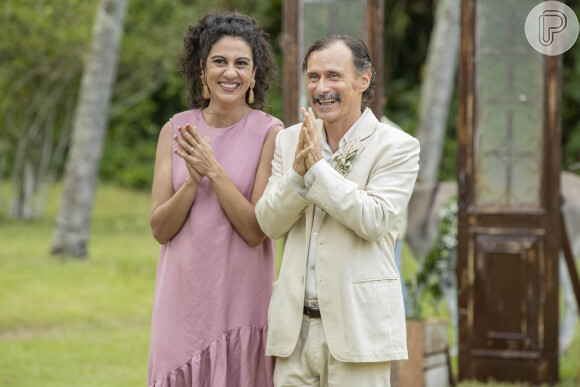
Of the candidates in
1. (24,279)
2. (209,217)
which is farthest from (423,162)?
(209,217)

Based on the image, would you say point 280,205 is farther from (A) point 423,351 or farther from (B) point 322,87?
(A) point 423,351

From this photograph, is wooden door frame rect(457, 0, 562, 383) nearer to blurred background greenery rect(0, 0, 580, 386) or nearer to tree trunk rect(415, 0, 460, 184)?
blurred background greenery rect(0, 0, 580, 386)

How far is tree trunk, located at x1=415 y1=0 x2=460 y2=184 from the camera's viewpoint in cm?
1164

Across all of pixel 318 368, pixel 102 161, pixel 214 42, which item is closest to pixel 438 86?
pixel 214 42

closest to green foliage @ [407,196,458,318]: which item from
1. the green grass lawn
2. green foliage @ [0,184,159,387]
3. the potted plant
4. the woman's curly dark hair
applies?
the potted plant

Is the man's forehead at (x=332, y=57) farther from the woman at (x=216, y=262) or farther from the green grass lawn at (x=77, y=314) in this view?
the green grass lawn at (x=77, y=314)

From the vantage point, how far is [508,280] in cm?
640

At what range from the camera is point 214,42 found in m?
3.34

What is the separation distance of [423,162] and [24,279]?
528 centimetres

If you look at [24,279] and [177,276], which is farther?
[24,279]

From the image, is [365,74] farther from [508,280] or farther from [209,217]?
[508,280]

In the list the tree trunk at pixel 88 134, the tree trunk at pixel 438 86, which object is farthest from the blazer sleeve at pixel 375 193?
the tree trunk at pixel 88 134

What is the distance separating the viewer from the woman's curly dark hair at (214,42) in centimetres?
334

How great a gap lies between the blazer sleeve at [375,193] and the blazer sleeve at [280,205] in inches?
2.8
